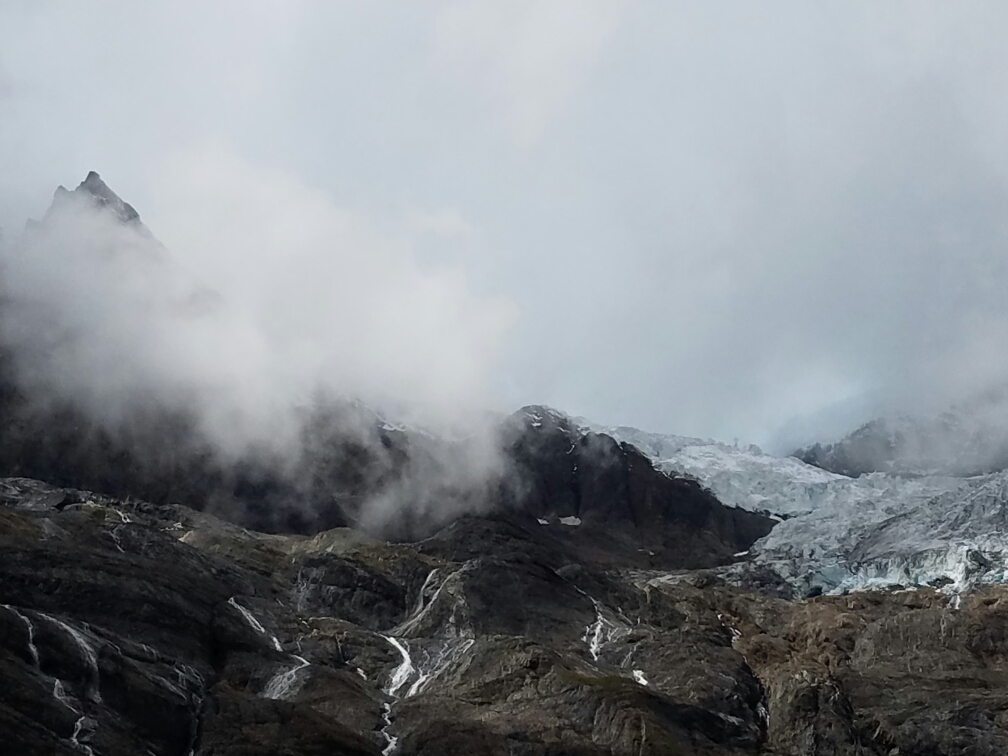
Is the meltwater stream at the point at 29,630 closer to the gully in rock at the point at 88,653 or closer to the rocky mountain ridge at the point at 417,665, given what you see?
the rocky mountain ridge at the point at 417,665

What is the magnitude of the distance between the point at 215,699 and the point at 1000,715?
102m

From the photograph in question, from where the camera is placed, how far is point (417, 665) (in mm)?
141375

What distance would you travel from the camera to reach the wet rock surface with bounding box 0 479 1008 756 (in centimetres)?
9675

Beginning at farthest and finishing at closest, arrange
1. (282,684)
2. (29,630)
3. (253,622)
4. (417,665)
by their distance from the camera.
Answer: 1. (417,665)
2. (253,622)
3. (282,684)
4. (29,630)

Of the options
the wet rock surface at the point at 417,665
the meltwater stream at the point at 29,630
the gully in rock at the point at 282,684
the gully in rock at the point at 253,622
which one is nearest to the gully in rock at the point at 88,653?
the wet rock surface at the point at 417,665

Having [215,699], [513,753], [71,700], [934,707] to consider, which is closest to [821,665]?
[934,707]

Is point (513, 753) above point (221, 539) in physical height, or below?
below

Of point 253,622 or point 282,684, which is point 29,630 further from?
point 253,622

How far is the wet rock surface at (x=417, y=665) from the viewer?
96750mm

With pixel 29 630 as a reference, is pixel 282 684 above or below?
above

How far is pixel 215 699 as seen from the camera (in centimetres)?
10356

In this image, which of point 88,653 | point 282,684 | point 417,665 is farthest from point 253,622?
point 88,653

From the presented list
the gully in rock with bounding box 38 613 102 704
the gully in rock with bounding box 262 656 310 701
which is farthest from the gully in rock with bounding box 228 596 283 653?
the gully in rock with bounding box 38 613 102 704

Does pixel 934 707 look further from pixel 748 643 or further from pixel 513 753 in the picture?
pixel 513 753
